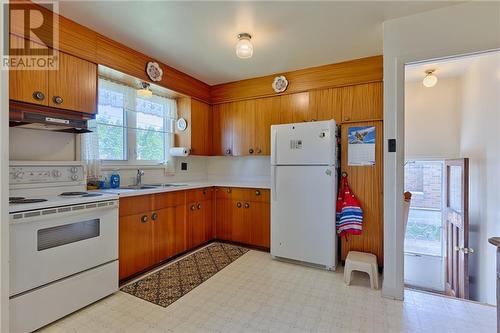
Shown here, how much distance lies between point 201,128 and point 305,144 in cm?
170

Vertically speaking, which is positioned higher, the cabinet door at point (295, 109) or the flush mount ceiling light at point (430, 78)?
the flush mount ceiling light at point (430, 78)

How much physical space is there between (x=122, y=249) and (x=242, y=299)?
47.3 inches

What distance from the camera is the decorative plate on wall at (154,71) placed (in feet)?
9.00

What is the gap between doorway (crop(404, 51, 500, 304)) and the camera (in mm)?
2701

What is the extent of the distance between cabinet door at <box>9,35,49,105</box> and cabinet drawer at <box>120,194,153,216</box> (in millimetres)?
1027

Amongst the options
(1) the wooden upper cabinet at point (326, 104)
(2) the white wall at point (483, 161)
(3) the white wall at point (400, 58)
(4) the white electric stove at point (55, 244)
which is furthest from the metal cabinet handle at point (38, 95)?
(2) the white wall at point (483, 161)

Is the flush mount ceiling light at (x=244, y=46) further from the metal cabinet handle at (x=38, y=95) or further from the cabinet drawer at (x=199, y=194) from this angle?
the cabinet drawer at (x=199, y=194)

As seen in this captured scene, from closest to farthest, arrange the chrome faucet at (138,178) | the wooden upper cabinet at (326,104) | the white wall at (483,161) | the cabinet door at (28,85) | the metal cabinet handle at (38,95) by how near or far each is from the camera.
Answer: the cabinet door at (28,85) < the metal cabinet handle at (38,95) < the white wall at (483,161) < the wooden upper cabinet at (326,104) < the chrome faucet at (138,178)

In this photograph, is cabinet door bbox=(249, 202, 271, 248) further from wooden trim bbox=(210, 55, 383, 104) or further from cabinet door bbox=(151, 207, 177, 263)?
wooden trim bbox=(210, 55, 383, 104)

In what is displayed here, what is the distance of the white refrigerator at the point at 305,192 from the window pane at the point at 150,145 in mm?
1646

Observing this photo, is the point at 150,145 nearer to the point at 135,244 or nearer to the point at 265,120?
the point at 135,244

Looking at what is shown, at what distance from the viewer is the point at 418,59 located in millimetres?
2020

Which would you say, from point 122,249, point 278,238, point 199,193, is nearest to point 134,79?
point 199,193

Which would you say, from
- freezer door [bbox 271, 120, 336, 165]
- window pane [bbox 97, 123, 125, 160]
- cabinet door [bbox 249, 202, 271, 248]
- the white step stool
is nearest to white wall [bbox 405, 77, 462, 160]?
freezer door [bbox 271, 120, 336, 165]
